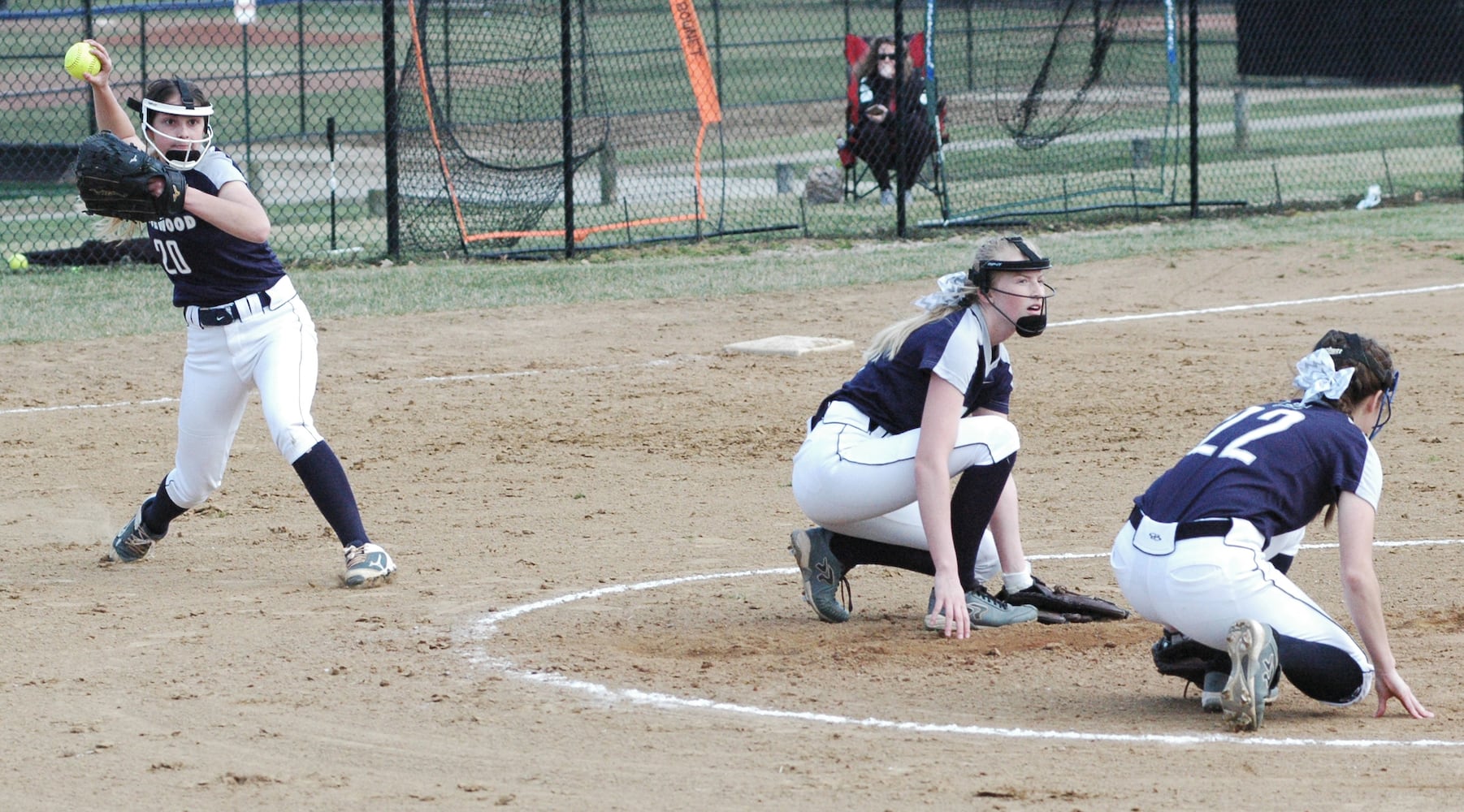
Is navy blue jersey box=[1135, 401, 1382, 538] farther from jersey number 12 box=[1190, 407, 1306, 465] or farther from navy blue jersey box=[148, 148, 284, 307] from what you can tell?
navy blue jersey box=[148, 148, 284, 307]

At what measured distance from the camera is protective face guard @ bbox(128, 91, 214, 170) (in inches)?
229

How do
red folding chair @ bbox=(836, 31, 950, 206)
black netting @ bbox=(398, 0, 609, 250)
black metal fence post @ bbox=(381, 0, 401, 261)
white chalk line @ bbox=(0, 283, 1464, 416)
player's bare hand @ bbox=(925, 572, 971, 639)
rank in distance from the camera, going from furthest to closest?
red folding chair @ bbox=(836, 31, 950, 206)
black netting @ bbox=(398, 0, 609, 250)
black metal fence post @ bbox=(381, 0, 401, 261)
white chalk line @ bbox=(0, 283, 1464, 416)
player's bare hand @ bbox=(925, 572, 971, 639)

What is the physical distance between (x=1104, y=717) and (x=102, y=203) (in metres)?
3.55

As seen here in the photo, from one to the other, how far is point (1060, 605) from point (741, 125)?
18.0 m

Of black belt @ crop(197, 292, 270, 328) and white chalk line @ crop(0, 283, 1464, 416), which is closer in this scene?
black belt @ crop(197, 292, 270, 328)

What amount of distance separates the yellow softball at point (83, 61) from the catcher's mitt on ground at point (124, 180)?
0.61m

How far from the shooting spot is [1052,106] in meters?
17.0

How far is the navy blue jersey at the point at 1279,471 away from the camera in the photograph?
172 inches

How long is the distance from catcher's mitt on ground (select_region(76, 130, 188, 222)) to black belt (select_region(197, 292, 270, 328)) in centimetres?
44

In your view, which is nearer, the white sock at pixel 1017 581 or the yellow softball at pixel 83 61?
the white sock at pixel 1017 581

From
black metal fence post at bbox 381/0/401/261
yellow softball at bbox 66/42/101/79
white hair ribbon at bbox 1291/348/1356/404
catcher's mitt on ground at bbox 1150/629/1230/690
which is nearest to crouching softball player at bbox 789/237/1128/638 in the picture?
catcher's mitt on ground at bbox 1150/629/1230/690

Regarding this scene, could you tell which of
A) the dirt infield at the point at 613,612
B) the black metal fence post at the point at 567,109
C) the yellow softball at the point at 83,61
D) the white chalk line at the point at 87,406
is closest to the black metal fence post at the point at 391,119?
the black metal fence post at the point at 567,109

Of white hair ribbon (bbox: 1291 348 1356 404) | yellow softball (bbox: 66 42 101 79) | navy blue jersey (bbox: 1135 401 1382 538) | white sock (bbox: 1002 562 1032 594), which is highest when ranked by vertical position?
yellow softball (bbox: 66 42 101 79)

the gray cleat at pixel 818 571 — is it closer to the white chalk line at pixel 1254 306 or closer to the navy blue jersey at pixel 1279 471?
the navy blue jersey at pixel 1279 471
